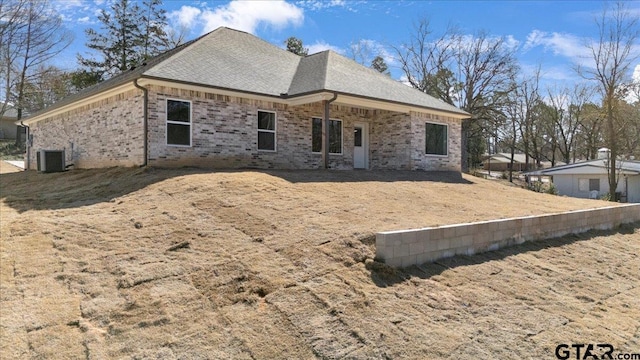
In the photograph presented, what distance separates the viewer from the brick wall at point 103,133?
37.8 ft

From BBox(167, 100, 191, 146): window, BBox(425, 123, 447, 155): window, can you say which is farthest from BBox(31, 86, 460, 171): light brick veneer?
BBox(425, 123, 447, 155): window

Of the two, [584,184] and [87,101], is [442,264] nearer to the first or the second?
[87,101]

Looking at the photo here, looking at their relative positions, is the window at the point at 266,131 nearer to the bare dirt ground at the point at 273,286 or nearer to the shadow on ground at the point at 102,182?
the shadow on ground at the point at 102,182

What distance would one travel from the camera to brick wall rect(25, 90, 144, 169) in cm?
1153

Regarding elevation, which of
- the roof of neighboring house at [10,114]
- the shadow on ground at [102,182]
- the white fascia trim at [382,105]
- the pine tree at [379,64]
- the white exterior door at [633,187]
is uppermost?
the pine tree at [379,64]

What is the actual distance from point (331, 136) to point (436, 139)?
4.48 m

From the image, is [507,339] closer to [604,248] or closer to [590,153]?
[604,248]

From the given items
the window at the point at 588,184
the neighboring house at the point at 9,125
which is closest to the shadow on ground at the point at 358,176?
the window at the point at 588,184

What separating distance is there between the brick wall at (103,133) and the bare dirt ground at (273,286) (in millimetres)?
3661

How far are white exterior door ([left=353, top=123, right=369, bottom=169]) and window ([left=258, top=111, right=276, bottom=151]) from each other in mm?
4234

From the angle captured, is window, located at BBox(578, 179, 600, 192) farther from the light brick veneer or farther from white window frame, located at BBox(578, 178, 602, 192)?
the light brick veneer

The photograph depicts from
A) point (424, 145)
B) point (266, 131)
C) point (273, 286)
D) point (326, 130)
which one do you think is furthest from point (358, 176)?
point (273, 286)

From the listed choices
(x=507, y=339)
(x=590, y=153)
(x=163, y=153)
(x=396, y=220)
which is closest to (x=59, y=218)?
(x=163, y=153)

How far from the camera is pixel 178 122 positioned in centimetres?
1144
